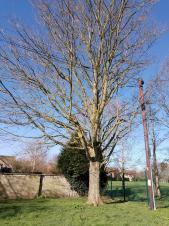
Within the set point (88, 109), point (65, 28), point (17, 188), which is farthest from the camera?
point (17, 188)

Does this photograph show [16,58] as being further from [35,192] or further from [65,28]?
[35,192]

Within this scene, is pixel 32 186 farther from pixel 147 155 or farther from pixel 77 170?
pixel 147 155

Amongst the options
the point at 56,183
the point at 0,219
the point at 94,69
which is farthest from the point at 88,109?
the point at 0,219

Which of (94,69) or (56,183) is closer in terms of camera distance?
(94,69)

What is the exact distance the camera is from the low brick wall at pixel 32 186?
51.8 ft

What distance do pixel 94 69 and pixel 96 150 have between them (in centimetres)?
389

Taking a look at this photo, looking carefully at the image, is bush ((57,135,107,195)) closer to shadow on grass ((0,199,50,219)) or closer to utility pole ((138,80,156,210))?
utility pole ((138,80,156,210))

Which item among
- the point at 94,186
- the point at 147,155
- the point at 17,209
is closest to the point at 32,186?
the point at 94,186

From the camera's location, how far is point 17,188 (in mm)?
16125

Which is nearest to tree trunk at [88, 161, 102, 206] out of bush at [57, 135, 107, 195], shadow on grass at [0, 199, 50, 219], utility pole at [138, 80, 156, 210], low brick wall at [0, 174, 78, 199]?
utility pole at [138, 80, 156, 210]

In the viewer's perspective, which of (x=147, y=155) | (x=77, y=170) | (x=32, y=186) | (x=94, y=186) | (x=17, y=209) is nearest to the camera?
(x=17, y=209)

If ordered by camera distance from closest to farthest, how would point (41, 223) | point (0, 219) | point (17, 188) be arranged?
point (41, 223) < point (0, 219) < point (17, 188)

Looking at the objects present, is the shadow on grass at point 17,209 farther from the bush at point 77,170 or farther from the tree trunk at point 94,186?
the bush at point 77,170

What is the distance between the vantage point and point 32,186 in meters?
16.7
